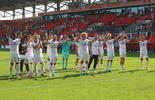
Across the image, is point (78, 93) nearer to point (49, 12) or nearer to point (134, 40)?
point (134, 40)

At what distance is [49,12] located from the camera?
190ft

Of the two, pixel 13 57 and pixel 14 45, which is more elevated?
pixel 14 45

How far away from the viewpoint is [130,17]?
1634 inches

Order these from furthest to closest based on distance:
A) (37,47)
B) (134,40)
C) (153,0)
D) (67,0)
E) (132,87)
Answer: (67,0) < (153,0) < (134,40) < (37,47) < (132,87)

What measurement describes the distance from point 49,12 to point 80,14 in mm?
10213

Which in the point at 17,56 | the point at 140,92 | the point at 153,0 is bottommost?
the point at 140,92

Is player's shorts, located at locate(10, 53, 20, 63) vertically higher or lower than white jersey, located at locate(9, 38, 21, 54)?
lower

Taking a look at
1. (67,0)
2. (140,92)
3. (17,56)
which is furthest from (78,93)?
(67,0)

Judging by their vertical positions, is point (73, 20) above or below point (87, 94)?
above

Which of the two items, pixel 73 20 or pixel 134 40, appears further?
pixel 73 20

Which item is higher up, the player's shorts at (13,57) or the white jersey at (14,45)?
the white jersey at (14,45)

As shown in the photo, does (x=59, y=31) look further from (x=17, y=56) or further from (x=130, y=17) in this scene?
(x=17, y=56)

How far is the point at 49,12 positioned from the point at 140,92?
2099 inches

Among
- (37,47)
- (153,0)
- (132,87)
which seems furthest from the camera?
(153,0)
